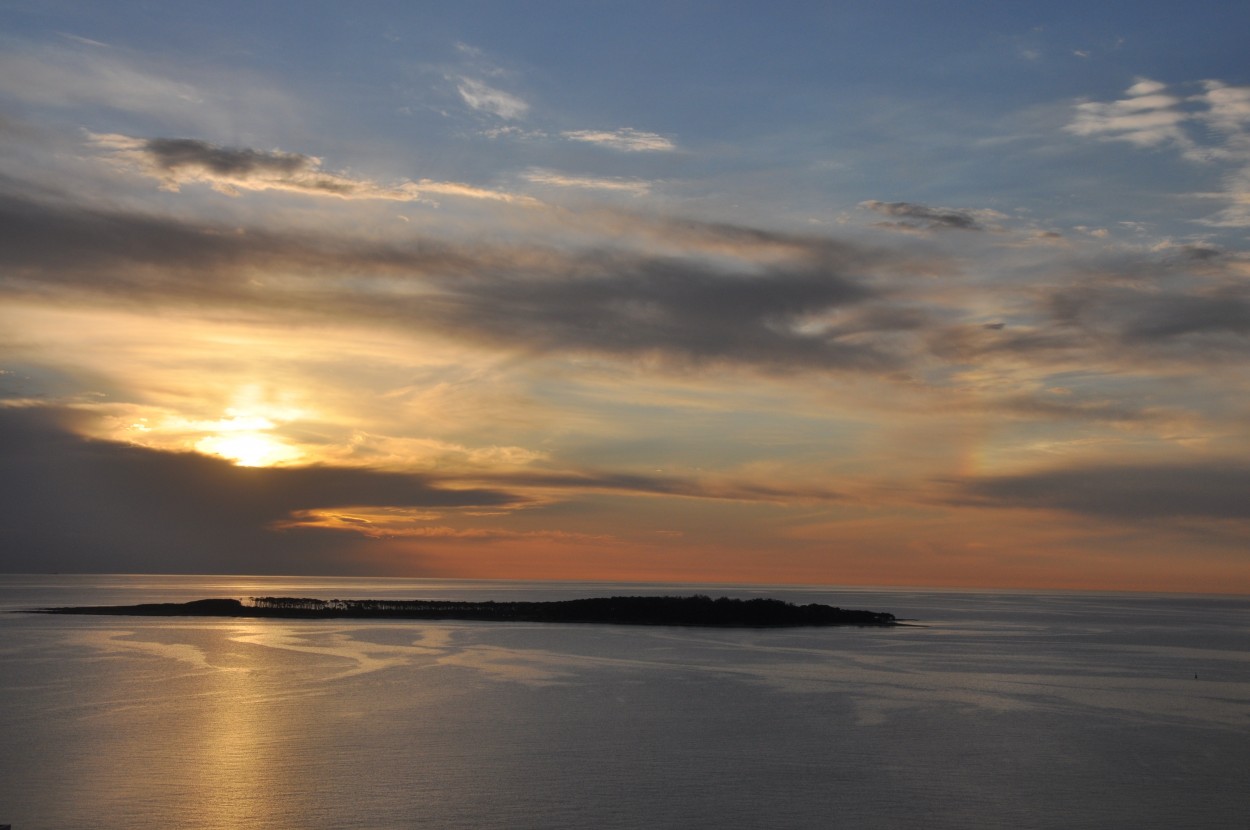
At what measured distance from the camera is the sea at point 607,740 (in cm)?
2508

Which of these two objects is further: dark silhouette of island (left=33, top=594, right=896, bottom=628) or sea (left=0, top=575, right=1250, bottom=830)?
dark silhouette of island (left=33, top=594, right=896, bottom=628)

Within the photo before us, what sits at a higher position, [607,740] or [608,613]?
[608,613]

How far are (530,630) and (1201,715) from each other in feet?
174

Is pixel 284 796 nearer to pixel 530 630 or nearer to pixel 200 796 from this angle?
pixel 200 796

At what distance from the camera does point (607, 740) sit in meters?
33.5

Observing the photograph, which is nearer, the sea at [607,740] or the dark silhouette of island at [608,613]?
the sea at [607,740]

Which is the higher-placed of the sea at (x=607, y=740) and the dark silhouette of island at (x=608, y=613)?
the dark silhouette of island at (x=608, y=613)

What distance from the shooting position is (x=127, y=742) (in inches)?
1287

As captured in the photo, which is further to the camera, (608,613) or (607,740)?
(608,613)

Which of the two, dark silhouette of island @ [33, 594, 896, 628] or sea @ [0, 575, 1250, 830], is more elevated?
dark silhouette of island @ [33, 594, 896, 628]

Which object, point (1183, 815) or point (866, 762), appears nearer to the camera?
point (1183, 815)

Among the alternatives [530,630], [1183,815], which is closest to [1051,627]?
[530,630]

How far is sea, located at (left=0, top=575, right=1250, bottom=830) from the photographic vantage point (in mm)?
25078

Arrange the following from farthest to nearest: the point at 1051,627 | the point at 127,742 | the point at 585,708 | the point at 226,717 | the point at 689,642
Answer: the point at 1051,627
the point at 689,642
the point at 585,708
the point at 226,717
the point at 127,742
